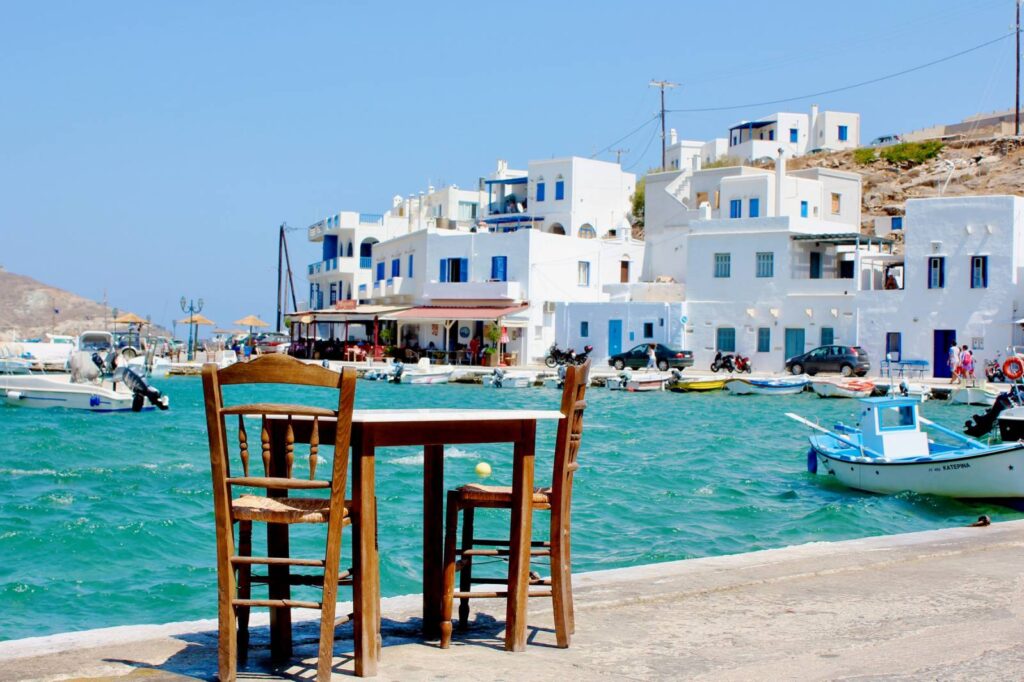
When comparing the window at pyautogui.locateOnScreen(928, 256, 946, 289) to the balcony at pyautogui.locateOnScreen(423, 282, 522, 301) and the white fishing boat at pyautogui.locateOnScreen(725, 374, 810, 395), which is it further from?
the balcony at pyautogui.locateOnScreen(423, 282, 522, 301)

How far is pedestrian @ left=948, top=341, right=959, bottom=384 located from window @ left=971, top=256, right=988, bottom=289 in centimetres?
243

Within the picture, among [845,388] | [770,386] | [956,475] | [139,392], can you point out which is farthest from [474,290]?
[956,475]

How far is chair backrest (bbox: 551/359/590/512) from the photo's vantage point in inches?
220

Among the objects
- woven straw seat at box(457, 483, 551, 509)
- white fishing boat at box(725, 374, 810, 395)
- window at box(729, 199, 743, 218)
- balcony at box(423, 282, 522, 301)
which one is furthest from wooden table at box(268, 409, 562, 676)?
window at box(729, 199, 743, 218)

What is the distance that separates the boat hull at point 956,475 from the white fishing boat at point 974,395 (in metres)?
19.9

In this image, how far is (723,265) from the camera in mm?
51375

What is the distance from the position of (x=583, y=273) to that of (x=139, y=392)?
28.1 metres

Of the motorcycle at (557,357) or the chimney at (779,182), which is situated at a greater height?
the chimney at (779,182)

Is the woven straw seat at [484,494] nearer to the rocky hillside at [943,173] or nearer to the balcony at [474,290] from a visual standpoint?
the balcony at [474,290]

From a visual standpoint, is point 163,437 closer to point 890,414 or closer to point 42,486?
point 42,486

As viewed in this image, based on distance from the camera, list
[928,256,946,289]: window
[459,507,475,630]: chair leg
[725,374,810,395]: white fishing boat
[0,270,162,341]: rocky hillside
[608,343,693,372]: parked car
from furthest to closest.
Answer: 1. [0,270,162,341]: rocky hillside
2. [608,343,693,372]: parked car
3. [928,256,946,289]: window
4. [725,374,810,395]: white fishing boat
5. [459,507,475,630]: chair leg

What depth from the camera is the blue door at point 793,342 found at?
160 feet

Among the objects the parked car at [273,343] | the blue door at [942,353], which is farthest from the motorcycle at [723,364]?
the parked car at [273,343]

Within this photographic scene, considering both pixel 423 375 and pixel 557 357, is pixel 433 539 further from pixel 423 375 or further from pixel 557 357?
pixel 557 357
